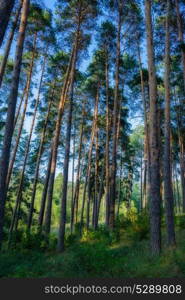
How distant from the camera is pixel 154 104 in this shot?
24.6 feet

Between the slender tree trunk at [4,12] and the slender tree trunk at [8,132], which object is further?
the slender tree trunk at [8,132]

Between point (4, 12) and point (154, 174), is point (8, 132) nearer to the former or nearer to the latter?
point (4, 12)

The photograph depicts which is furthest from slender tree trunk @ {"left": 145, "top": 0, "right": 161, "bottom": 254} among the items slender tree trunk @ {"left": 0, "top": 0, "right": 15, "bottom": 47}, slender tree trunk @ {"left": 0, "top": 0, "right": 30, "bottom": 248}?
slender tree trunk @ {"left": 0, "top": 0, "right": 15, "bottom": 47}

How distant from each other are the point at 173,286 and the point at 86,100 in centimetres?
1794

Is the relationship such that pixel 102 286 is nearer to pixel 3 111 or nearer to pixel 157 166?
pixel 157 166

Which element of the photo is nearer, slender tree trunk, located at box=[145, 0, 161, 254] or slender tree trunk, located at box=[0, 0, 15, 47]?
slender tree trunk, located at box=[0, 0, 15, 47]

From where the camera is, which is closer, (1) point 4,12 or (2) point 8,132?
(1) point 4,12

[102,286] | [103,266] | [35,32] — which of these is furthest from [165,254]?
[35,32]

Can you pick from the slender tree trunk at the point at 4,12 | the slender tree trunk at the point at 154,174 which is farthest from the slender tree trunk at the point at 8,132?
the slender tree trunk at the point at 154,174

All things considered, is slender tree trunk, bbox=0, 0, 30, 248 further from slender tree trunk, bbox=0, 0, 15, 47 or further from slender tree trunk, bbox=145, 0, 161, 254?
slender tree trunk, bbox=145, 0, 161, 254

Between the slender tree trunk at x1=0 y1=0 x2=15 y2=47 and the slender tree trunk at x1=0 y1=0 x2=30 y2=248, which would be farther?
the slender tree trunk at x1=0 y1=0 x2=30 y2=248

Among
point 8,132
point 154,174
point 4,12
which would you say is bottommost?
point 154,174

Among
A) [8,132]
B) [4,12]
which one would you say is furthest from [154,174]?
[4,12]

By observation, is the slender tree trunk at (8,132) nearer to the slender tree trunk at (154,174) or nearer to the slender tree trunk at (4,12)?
the slender tree trunk at (4,12)
